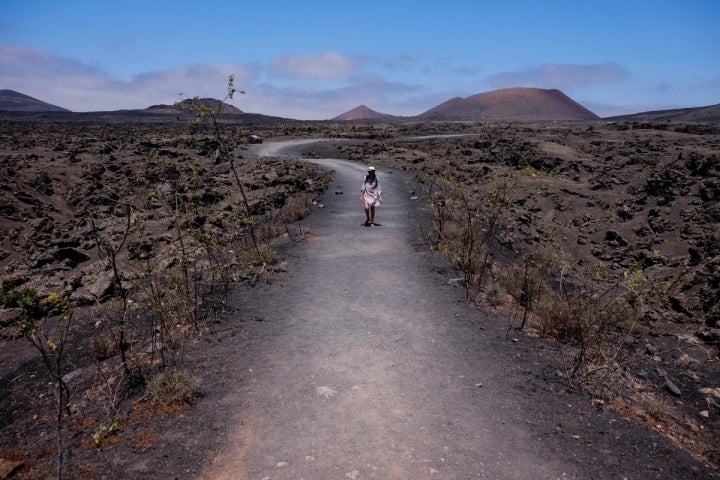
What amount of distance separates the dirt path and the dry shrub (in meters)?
0.17

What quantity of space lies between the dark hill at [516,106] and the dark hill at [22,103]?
10174 centimetres

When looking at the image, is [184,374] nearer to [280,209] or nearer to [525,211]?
[280,209]

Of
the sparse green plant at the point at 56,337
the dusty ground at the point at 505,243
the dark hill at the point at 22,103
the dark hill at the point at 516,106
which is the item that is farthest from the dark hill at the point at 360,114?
the sparse green plant at the point at 56,337

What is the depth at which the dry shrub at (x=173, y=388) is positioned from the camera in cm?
414

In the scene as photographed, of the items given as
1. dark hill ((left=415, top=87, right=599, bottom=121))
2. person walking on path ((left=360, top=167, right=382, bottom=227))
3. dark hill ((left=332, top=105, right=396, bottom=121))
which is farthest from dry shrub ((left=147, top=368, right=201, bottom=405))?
dark hill ((left=332, top=105, right=396, bottom=121))

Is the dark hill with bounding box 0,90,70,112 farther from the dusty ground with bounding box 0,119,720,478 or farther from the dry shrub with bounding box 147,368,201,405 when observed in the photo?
the dry shrub with bounding box 147,368,201,405

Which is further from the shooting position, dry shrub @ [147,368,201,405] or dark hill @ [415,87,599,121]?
dark hill @ [415,87,599,121]

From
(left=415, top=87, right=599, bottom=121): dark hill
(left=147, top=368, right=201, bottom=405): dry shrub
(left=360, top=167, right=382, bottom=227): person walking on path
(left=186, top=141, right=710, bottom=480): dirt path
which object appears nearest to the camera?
(left=186, top=141, right=710, bottom=480): dirt path

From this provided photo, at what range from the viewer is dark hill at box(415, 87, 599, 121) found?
327 ft

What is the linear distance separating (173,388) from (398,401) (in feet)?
7.05

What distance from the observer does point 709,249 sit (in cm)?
1032

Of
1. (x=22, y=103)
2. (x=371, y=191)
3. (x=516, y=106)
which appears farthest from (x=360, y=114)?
(x=371, y=191)

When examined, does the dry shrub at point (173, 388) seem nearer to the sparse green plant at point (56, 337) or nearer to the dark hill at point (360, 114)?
the sparse green plant at point (56, 337)

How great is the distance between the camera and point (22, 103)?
123 m
